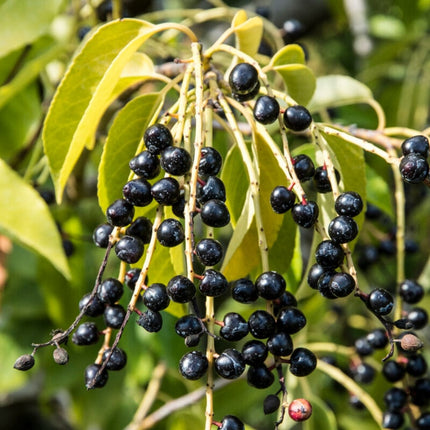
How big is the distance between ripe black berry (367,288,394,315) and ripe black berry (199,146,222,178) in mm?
230

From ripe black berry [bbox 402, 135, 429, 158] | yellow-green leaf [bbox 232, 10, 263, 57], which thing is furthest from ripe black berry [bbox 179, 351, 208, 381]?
yellow-green leaf [bbox 232, 10, 263, 57]

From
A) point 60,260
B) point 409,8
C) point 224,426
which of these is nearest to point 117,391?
point 60,260

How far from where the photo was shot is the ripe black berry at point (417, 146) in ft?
2.24

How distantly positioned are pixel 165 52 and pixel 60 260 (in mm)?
611

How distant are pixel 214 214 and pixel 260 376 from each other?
0.62 ft

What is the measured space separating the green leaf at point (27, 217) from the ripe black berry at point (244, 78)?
35 centimetres

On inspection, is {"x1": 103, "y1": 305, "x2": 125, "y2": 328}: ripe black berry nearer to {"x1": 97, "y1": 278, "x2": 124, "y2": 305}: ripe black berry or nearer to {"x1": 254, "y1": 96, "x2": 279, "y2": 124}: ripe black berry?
{"x1": 97, "y1": 278, "x2": 124, "y2": 305}: ripe black berry

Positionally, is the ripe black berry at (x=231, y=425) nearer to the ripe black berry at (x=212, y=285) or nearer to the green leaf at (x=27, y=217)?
the ripe black berry at (x=212, y=285)

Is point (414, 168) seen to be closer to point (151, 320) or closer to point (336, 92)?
point (151, 320)

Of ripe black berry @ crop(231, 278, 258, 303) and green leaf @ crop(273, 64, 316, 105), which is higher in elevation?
green leaf @ crop(273, 64, 316, 105)

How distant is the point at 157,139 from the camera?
2.20ft

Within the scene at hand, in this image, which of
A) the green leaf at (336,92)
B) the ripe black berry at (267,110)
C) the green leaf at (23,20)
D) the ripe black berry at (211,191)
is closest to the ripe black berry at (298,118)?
the ripe black berry at (267,110)

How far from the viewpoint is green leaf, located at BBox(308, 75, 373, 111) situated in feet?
3.86

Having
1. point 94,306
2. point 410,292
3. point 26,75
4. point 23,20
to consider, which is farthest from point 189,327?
point 23,20
